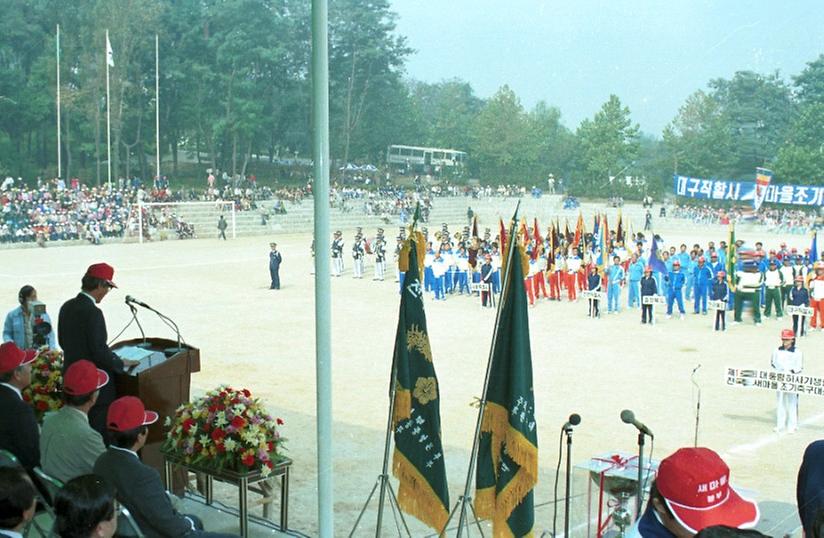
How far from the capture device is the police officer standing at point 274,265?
934cm

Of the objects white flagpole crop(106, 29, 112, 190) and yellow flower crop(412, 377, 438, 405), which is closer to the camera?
yellow flower crop(412, 377, 438, 405)

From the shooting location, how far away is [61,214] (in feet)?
33.0

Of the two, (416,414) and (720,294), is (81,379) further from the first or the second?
(720,294)

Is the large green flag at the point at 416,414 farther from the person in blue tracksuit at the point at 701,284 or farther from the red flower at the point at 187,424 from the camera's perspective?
the person in blue tracksuit at the point at 701,284

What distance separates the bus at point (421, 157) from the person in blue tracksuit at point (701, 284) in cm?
226

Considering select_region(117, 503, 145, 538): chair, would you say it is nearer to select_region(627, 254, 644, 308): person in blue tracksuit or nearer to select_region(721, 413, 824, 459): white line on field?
select_region(721, 413, 824, 459): white line on field

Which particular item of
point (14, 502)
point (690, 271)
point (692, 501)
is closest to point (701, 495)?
point (692, 501)

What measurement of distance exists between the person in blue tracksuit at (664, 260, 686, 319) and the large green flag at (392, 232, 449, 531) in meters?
2.97

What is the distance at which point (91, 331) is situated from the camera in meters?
3.81

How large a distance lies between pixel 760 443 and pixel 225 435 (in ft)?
10.7

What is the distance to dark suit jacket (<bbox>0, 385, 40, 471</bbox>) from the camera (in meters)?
3.23

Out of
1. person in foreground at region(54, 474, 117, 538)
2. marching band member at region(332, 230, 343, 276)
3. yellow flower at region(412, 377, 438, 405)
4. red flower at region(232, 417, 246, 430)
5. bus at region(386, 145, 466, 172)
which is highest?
bus at region(386, 145, 466, 172)

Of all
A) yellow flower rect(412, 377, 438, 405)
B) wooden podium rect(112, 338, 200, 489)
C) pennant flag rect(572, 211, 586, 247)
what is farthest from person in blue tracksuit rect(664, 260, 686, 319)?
wooden podium rect(112, 338, 200, 489)

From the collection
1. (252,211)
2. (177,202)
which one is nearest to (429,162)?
(252,211)
